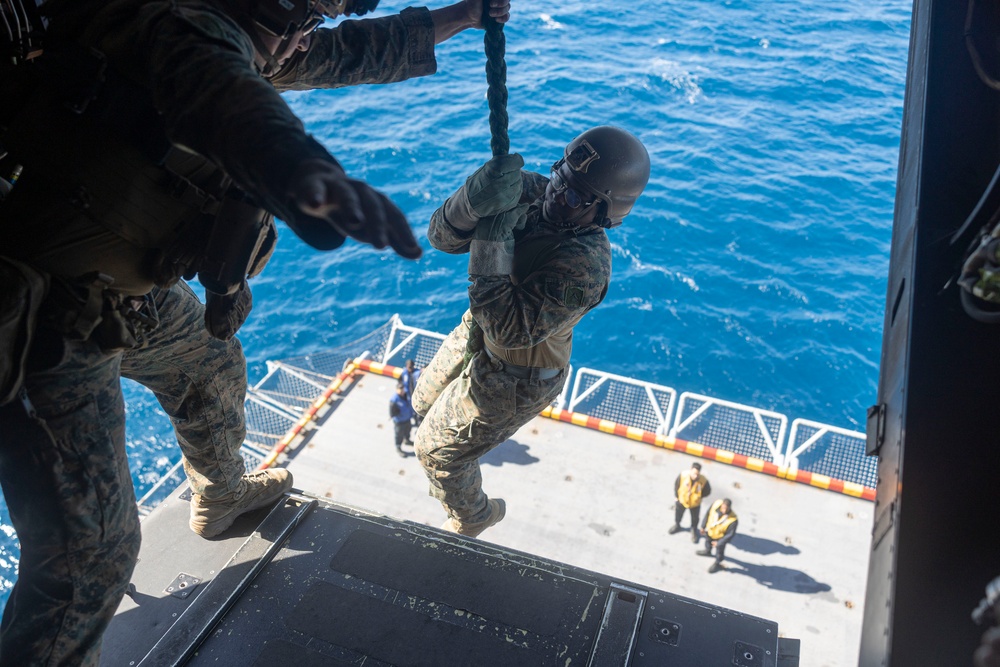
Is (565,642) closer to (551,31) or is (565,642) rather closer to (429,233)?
(429,233)

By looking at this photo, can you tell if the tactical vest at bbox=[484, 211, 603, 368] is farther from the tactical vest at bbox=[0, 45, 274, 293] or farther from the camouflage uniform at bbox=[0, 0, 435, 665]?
the tactical vest at bbox=[0, 45, 274, 293]

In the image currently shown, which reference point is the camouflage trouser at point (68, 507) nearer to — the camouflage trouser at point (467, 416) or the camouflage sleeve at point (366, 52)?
the camouflage sleeve at point (366, 52)

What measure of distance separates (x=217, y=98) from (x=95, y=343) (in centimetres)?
178

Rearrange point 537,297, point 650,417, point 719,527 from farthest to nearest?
point 650,417, point 719,527, point 537,297

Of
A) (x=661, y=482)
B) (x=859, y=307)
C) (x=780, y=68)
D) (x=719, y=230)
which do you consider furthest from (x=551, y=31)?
(x=661, y=482)

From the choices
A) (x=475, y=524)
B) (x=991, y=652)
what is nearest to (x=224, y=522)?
(x=475, y=524)

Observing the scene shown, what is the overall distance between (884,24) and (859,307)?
1020 inches

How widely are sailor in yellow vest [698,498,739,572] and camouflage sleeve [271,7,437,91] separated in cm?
887

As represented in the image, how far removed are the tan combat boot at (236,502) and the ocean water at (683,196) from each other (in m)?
14.5

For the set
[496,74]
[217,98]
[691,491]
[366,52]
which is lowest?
[691,491]

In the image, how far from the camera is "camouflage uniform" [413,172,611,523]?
489 centimetres

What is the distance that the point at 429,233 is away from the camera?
511 centimetres

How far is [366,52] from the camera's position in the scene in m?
4.67

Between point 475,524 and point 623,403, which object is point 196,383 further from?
point 623,403
